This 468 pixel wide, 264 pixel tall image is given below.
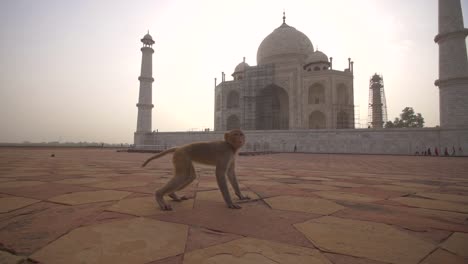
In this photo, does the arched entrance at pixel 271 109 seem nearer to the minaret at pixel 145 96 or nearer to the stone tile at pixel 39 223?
the minaret at pixel 145 96

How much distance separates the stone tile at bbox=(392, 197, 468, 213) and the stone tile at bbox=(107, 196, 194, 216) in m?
1.90

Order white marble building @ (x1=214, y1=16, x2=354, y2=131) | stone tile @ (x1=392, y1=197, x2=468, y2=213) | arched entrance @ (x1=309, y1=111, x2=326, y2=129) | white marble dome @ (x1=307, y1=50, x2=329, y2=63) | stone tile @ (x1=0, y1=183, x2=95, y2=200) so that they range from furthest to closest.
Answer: white marble dome @ (x1=307, y1=50, x2=329, y2=63), arched entrance @ (x1=309, y1=111, x2=326, y2=129), white marble building @ (x1=214, y1=16, x2=354, y2=131), stone tile @ (x1=0, y1=183, x2=95, y2=200), stone tile @ (x1=392, y1=197, x2=468, y2=213)

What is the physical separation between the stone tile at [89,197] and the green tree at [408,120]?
3985 cm

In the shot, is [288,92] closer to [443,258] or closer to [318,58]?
[318,58]

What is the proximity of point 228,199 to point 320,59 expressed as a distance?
27896mm

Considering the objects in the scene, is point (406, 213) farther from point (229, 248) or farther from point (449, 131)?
point (449, 131)

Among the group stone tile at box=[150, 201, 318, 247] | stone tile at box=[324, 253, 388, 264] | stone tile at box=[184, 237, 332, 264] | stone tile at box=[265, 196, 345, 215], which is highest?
stone tile at box=[184, 237, 332, 264]

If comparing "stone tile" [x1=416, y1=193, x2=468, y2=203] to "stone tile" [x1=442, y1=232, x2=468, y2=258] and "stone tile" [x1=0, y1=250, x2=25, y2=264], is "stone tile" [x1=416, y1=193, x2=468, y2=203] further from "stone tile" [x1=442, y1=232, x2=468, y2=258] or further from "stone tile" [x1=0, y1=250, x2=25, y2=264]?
"stone tile" [x1=0, y1=250, x2=25, y2=264]

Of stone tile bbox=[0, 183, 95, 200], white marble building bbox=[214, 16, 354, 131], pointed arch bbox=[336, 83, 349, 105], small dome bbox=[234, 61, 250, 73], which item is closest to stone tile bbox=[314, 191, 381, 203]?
stone tile bbox=[0, 183, 95, 200]

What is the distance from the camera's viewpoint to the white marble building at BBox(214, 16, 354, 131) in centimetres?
2441

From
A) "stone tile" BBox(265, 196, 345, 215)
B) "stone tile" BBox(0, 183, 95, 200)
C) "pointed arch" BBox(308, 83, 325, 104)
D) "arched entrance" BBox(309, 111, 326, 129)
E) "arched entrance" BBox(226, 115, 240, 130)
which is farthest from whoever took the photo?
"arched entrance" BBox(226, 115, 240, 130)

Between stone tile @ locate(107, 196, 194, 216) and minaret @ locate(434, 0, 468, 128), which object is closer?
stone tile @ locate(107, 196, 194, 216)

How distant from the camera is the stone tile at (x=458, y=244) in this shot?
1.16m

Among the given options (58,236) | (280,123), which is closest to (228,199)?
(58,236)
